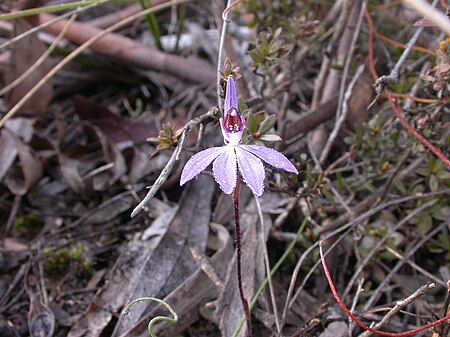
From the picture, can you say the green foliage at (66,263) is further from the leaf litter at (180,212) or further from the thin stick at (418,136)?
the thin stick at (418,136)

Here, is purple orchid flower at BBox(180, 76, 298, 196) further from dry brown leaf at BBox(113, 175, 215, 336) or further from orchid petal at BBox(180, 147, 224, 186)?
dry brown leaf at BBox(113, 175, 215, 336)

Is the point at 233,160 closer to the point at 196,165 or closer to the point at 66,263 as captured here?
the point at 196,165

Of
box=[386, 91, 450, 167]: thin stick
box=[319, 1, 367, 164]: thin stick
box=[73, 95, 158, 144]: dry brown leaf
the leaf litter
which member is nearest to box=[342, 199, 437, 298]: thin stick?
the leaf litter

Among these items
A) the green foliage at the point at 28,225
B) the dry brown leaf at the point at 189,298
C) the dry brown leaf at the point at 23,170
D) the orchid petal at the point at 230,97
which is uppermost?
the orchid petal at the point at 230,97

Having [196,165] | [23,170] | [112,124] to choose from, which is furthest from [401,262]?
[23,170]

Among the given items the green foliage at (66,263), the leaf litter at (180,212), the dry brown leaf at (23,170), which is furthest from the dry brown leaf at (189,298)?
the dry brown leaf at (23,170)

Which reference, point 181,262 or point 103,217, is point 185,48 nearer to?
point 103,217

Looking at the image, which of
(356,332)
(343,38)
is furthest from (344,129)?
(356,332)
